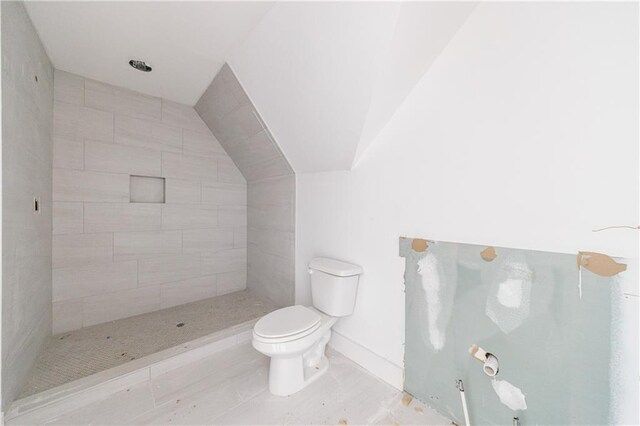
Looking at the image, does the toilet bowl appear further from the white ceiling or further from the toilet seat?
the white ceiling

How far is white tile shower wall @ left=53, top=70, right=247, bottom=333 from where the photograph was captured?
195 cm

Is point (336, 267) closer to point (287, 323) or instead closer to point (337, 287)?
point (337, 287)

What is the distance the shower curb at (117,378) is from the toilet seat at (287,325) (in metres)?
0.62

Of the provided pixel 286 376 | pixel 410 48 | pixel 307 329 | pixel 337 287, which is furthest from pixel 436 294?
pixel 410 48

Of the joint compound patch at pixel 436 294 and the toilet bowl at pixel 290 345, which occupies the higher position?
the joint compound patch at pixel 436 294

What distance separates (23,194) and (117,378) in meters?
1.20

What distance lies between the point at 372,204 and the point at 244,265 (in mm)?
1977

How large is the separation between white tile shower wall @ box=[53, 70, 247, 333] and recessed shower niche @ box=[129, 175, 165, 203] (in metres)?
0.06

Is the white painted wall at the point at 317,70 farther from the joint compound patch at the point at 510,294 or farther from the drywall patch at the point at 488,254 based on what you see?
the joint compound patch at the point at 510,294

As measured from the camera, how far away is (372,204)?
1605mm

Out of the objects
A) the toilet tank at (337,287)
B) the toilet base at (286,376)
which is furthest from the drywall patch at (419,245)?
the toilet base at (286,376)

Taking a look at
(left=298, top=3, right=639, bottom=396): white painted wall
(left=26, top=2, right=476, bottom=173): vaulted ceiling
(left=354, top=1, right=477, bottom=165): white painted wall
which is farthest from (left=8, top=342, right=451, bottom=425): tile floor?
(left=354, top=1, right=477, bottom=165): white painted wall

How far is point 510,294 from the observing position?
107cm

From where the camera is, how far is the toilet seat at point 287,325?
1.38 meters
